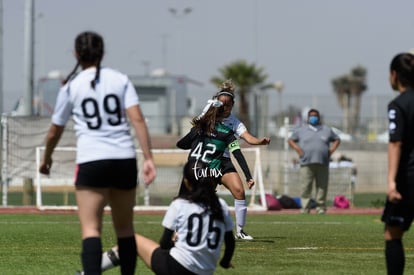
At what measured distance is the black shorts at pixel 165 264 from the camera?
28.0 ft

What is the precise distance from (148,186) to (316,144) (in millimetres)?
4321

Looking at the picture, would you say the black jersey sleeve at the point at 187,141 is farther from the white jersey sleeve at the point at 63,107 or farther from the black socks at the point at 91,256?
the black socks at the point at 91,256

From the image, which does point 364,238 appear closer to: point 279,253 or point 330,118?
point 279,253

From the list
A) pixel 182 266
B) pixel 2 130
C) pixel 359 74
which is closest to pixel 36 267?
pixel 182 266

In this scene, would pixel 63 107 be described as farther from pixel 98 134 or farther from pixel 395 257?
pixel 395 257

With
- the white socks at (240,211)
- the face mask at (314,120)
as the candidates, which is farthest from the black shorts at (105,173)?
the face mask at (314,120)

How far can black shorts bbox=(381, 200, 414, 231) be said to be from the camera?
8.64 m

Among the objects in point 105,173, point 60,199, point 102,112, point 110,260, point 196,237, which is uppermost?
point 102,112

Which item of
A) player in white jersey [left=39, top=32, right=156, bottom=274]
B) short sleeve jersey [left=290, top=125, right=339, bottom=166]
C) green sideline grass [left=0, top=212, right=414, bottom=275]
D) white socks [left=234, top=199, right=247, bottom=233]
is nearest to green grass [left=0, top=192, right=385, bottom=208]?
short sleeve jersey [left=290, top=125, right=339, bottom=166]

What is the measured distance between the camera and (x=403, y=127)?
852 centimetres

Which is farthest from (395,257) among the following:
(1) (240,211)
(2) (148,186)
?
(2) (148,186)

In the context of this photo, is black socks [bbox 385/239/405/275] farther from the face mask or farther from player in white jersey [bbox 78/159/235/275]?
the face mask

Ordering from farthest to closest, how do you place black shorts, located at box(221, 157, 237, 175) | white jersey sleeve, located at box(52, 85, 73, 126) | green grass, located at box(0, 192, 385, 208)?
1. green grass, located at box(0, 192, 385, 208)
2. black shorts, located at box(221, 157, 237, 175)
3. white jersey sleeve, located at box(52, 85, 73, 126)

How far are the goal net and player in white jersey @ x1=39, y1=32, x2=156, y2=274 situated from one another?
15.7m
